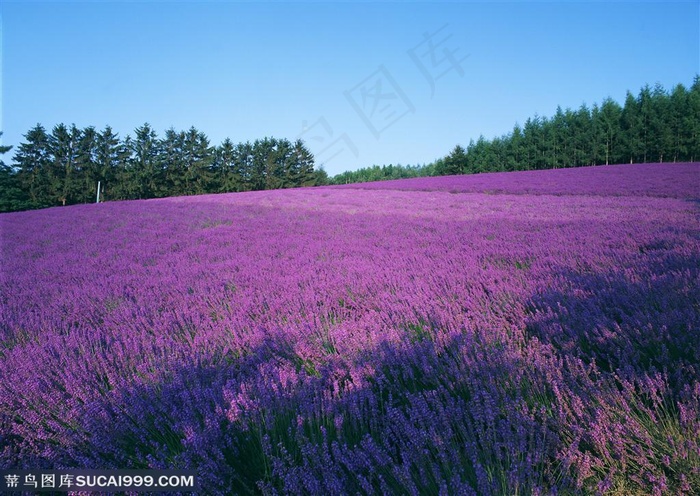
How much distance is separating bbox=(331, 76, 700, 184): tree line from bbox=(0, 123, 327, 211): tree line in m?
34.2

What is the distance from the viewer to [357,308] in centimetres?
301

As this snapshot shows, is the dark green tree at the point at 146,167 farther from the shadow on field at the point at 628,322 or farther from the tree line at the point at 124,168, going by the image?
the shadow on field at the point at 628,322

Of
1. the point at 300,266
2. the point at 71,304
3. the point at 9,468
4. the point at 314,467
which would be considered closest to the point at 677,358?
A: the point at 314,467

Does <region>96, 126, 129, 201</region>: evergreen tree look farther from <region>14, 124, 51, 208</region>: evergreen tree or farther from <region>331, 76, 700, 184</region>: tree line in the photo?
<region>331, 76, 700, 184</region>: tree line

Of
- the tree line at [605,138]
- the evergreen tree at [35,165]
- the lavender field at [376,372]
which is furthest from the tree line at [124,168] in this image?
the lavender field at [376,372]

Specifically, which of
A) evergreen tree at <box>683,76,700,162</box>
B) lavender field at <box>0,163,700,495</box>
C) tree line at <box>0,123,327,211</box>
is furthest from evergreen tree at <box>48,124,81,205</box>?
evergreen tree at <box>683,76,700,162</box>

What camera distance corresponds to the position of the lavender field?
1.21 m

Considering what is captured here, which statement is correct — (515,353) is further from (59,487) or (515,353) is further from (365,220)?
(365,220)

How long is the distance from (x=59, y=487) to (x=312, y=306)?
1.87 metres

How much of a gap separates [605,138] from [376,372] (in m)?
60.6

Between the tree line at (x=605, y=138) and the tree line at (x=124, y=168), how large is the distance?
34196 millimetres

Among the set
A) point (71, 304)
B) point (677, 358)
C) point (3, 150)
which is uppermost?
point (3, 150)

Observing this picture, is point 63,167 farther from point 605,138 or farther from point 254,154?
point 605,138

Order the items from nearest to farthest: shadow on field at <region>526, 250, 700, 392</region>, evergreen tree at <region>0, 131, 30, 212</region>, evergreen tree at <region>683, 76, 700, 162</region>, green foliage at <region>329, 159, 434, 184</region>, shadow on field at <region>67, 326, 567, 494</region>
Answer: shadow on field at <region>67, 326, 567, 494</region>, shadow on field at <region>526, 250, 700, 392</region>, evergreen tree at <region>0, 131, 30, 212</region>, evergreen tree at <region>683, 76, 700, 162</region>, green foliage at <region>329, 159, 434, 184</region>
